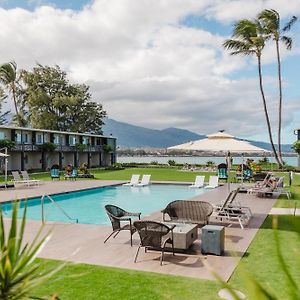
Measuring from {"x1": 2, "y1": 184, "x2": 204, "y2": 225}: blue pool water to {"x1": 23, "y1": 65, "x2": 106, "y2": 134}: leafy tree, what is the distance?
34.9m

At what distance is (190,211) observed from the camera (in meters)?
9.58

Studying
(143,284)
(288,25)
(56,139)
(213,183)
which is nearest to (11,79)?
(56,139)

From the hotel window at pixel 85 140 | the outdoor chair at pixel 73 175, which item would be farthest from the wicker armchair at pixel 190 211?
the hotel window at pixel 85 140

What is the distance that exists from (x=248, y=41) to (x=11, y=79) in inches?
1204

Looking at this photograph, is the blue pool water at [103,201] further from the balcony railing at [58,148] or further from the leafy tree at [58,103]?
the leafy tree at [58,103]

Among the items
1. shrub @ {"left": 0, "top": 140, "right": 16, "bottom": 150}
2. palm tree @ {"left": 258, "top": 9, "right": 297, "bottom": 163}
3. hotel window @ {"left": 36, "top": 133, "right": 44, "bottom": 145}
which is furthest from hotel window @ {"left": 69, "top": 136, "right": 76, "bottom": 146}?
palm tree @ {"left": 258, "top": 9, "right": 297, "bottom": 163}

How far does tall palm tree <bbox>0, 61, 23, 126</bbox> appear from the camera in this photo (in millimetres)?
47562

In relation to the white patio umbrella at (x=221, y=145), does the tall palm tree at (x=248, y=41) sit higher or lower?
higher

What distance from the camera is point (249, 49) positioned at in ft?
122

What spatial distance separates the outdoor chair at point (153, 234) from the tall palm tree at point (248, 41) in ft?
102

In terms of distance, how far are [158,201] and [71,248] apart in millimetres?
11065

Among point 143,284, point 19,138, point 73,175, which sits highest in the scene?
point 19,138

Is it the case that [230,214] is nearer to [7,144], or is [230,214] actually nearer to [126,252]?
[126,252]

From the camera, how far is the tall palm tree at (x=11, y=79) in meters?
47.6
